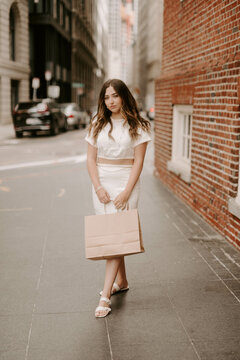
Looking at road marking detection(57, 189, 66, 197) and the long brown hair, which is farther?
road marking detection(57, 189, 66, 197)

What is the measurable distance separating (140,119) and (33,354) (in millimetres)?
2008

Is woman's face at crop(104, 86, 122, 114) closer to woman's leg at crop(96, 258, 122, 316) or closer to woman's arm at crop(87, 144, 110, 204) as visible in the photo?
woman's arm at crop(87, 144, 110, 204)

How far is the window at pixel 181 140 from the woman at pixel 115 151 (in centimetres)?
464

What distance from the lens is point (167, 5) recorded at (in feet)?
33.3

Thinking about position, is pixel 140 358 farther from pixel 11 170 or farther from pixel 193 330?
pixel 11 170

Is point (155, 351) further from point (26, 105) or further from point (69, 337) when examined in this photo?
point (26, 105)

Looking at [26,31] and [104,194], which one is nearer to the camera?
[104,194]

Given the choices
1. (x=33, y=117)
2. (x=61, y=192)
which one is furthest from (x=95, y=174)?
(x=33, y=117)

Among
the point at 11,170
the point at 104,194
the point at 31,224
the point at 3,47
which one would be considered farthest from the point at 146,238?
the point at 3,47

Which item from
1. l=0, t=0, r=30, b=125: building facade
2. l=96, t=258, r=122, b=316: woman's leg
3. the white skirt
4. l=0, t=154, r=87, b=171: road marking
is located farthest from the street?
l=0, t=0, r=30, b=125: building facade

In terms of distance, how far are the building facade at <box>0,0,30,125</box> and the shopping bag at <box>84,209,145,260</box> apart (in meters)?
28.8

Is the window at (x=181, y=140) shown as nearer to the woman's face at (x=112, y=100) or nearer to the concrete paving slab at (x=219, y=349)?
the woman's face at (x=112, y=100)

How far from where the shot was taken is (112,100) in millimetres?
3830

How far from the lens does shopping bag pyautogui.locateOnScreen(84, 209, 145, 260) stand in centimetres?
376
